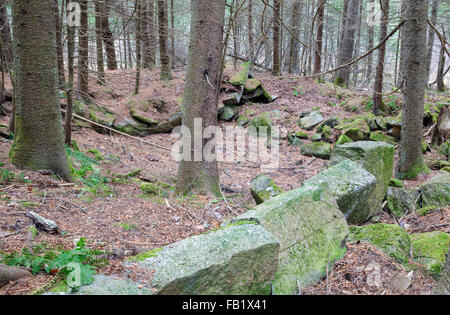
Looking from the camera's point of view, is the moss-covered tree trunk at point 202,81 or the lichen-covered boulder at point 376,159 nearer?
the moss-covered tree trunk at point 202,81

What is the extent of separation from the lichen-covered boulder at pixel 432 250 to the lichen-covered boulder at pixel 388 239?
0.12 meters

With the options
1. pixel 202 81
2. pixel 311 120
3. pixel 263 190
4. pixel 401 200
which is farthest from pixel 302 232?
pixel 311 120

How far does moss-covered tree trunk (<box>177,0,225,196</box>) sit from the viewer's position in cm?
455

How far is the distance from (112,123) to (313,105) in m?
7.86

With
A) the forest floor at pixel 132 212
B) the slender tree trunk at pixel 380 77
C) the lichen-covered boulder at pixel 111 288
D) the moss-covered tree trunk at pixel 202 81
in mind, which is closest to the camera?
the lichen-covered boulder at pixel 111 288

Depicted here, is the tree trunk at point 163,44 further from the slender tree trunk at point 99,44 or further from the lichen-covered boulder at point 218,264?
the lichen-covered boulder at point 218,264

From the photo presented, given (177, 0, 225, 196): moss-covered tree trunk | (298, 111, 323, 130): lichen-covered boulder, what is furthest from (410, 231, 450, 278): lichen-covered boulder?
(298, 111, 323, 130): lichen-covered boulder

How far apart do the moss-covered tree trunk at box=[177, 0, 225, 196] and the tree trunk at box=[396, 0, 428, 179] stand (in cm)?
422

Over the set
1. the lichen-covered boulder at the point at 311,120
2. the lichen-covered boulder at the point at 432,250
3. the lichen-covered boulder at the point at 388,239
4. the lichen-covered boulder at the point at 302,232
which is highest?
the lichen-covered boulder at the point at 311,120

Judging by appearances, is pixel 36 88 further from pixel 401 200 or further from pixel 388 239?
pixel 401 200

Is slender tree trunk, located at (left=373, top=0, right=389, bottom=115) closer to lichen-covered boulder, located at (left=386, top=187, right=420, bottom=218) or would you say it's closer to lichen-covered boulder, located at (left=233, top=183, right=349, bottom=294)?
lichen-covered boulder, located at (left=386, top=187, right=420, bottom=218)

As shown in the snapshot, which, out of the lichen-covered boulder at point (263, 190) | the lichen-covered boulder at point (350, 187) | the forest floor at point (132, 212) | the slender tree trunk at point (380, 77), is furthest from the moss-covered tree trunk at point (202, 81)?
the slender tree trunk at point (380, 77)

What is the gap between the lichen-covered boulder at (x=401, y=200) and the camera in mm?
5090
